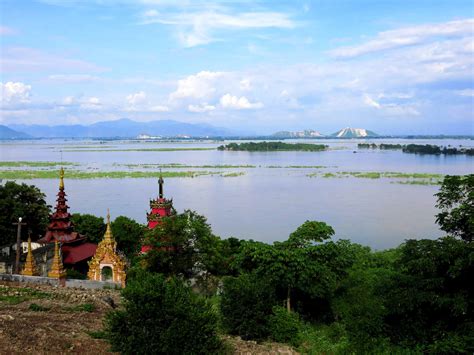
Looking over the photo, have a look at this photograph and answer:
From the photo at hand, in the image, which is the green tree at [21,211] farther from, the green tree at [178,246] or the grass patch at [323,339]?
the grass patch at [323,339]

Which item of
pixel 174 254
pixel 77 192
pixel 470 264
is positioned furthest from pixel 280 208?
pixel 470 264

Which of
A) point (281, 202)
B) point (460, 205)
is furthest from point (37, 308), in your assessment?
point (281, 202)

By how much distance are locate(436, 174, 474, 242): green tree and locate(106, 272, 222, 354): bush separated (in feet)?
20.3

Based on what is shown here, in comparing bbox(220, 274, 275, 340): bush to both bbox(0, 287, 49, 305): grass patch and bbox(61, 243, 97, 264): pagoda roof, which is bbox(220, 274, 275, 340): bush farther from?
bbox(61, 243, 97, 264): pagoda roof

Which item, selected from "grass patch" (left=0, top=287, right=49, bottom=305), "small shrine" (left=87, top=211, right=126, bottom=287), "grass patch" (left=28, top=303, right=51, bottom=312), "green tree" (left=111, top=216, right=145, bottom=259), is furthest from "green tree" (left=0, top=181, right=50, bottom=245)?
"grass patch" (left=28, top=303, right=51, bottom=312)

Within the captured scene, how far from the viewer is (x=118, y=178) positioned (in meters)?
67.3

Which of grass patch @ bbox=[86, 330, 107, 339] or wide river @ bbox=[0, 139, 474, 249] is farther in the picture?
wide river @ bbox=[0, 139, 474, 249]

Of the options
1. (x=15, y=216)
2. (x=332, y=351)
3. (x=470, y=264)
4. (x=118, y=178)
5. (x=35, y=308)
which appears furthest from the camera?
(x=118, y=178)

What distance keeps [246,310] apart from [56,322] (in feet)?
14.9

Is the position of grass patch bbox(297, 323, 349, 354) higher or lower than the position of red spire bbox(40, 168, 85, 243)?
lower

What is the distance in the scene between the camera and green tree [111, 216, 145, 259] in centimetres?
2597

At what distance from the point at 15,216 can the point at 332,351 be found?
62.7 ft

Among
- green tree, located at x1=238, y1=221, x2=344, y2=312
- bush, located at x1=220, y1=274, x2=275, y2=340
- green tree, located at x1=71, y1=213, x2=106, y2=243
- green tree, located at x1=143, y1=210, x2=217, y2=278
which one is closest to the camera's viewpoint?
bush, located at x1=220, y1=274, x2=275, y2=340

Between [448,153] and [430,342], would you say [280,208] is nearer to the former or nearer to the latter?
[430,342]
